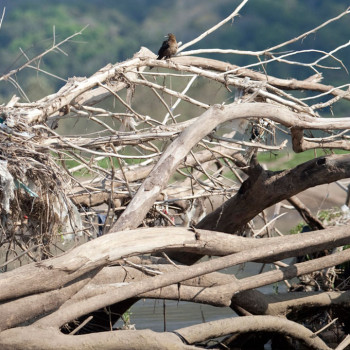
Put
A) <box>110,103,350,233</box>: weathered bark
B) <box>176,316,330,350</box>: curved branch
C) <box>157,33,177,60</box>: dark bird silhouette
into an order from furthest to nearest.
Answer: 1. <box>157,33,177,60</box>: dark bird silhouette
2. <box>176,316,330,350</box>: curved branch
3. <box>110,103,350,233</box>: weathered bark

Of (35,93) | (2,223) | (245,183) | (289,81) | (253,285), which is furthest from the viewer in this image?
(289,81)

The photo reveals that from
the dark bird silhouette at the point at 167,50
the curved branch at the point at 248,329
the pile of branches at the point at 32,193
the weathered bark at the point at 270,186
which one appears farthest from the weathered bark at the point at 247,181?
the dark bird silhouette at the point at 167,50

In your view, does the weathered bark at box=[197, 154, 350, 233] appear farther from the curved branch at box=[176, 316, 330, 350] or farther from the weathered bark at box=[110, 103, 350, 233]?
the curved branch at box=[176, 316, 330, 350]

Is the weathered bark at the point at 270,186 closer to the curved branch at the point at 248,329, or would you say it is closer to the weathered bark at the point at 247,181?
the weathered bark at the point at 247,181

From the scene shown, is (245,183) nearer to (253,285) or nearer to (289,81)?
(253,285)

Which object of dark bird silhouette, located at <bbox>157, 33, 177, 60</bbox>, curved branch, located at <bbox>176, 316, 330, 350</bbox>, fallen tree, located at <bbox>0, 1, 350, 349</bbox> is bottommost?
curved branch, located at <bbox>176, 316, 330, 350</bbox>

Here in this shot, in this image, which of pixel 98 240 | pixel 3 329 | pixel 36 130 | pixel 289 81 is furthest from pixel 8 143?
pixel 289 81

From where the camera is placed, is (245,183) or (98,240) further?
(245,183)

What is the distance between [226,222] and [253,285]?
64 cm

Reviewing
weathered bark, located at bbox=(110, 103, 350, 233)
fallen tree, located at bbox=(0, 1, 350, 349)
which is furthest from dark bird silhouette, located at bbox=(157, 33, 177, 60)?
weathered bark, located at bbox=(110, 103, 350, 233)

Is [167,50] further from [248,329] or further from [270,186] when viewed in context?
[248,329]

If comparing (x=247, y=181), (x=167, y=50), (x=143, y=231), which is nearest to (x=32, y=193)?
(x=143, y=231)

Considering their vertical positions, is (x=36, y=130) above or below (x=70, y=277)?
above

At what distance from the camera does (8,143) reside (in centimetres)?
395
